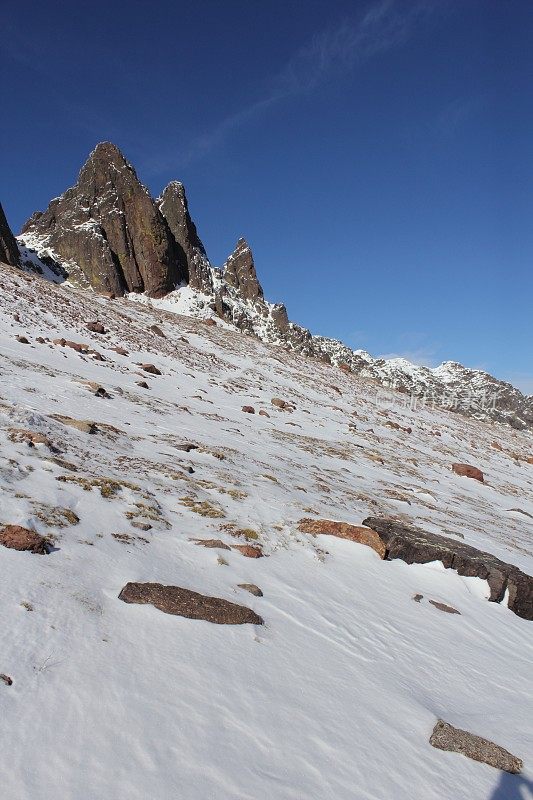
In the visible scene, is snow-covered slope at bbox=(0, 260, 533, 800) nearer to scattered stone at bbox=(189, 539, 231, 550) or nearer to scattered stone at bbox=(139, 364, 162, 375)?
scattered stone at bbox=(189, 539, 231, 550)

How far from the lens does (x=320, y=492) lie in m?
10.1

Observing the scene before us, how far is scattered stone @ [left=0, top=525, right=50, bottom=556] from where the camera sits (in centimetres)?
436

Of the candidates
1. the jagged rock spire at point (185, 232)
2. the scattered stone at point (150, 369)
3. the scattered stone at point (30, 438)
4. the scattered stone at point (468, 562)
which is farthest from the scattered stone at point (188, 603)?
the jagged rock spire at point (185, 232)

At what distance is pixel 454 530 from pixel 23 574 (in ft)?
29.3

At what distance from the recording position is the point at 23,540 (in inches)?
174

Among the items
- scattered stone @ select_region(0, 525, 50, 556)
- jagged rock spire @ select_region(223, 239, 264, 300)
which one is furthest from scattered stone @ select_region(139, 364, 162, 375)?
jagged rock spire @ select_region(223, 239, 264, 300)

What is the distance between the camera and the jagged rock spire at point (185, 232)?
309 ft

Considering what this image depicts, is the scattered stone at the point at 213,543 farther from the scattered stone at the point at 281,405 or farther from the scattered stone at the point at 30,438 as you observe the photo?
the scattered stone at the point at 281,405

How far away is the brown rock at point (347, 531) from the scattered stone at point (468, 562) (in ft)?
0.61

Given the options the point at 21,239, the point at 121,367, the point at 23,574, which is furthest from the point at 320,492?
the point at 21,239

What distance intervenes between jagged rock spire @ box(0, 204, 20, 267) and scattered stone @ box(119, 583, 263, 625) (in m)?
67.4

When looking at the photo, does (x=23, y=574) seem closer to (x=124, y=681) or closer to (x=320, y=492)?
(x=124, y=681)

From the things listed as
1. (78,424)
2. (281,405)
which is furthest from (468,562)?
(281,405)

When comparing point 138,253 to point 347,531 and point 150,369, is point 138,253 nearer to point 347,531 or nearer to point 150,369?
point 150,369
